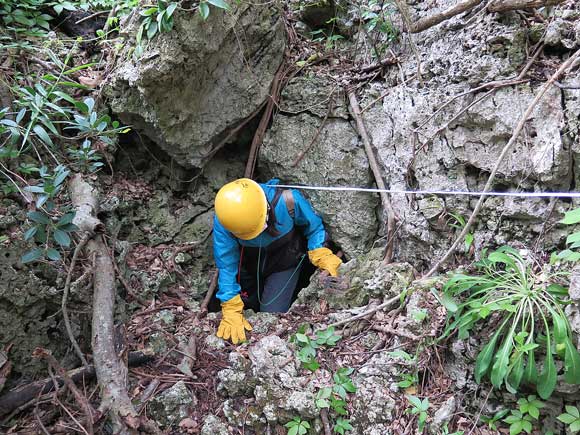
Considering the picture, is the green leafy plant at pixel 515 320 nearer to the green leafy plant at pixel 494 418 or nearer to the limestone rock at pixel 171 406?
the green leafy plant at pixel 494 418

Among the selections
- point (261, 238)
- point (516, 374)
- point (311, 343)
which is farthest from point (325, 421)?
point (261, 238)

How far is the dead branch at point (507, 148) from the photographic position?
7.23ft

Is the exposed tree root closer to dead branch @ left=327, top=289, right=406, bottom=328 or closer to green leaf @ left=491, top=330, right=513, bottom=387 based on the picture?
dead branch @ left=327, top=289, right=406, bottom=328

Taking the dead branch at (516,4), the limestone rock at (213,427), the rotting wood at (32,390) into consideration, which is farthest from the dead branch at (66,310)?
the dead branch at (516,4)

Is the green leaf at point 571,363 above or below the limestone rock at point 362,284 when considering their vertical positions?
above

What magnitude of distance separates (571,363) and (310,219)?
203 cm

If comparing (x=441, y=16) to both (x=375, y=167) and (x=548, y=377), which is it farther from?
(x=548, y=377)

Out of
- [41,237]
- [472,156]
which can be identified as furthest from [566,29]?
[41,237]

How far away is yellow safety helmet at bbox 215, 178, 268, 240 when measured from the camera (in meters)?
2.89

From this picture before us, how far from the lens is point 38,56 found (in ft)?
9.66

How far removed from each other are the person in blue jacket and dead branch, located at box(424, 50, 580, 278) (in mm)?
886

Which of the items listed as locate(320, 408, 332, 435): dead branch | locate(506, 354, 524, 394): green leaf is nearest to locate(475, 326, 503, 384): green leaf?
locate(506, 354, 524, 394): green leaf

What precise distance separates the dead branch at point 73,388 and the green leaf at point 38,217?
64 centimetres

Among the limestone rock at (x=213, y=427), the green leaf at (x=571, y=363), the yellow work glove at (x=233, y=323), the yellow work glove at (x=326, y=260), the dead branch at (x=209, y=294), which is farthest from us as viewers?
the yellow work glove at (x=326, y=260)
